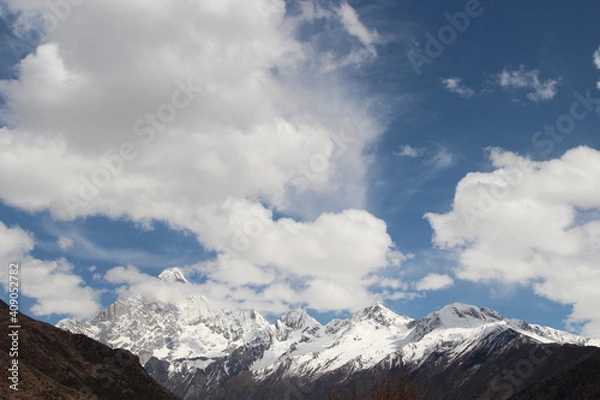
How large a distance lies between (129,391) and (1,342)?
46.3 metres

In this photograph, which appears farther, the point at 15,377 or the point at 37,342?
the point at 37,342

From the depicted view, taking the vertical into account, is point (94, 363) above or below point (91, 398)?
above

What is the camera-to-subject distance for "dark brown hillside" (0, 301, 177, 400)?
127 m

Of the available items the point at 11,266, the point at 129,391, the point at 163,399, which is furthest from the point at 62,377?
the point at 11,266

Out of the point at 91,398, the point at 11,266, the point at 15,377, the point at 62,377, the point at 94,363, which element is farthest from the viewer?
the point at 94,363

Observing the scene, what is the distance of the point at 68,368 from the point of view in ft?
542

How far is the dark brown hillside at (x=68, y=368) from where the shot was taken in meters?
127

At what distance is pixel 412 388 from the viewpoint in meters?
52.6

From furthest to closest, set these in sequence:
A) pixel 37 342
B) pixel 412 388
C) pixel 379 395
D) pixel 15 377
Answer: pixel 37 342, pixel 15 377, pixel 412 388, pixel 379 395

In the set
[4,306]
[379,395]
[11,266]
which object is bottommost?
[379,395]

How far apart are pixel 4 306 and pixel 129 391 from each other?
193 feet

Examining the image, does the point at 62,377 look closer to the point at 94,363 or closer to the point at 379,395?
the point at 94,363

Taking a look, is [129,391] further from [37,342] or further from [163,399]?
[37,342]

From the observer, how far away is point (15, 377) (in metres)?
108
